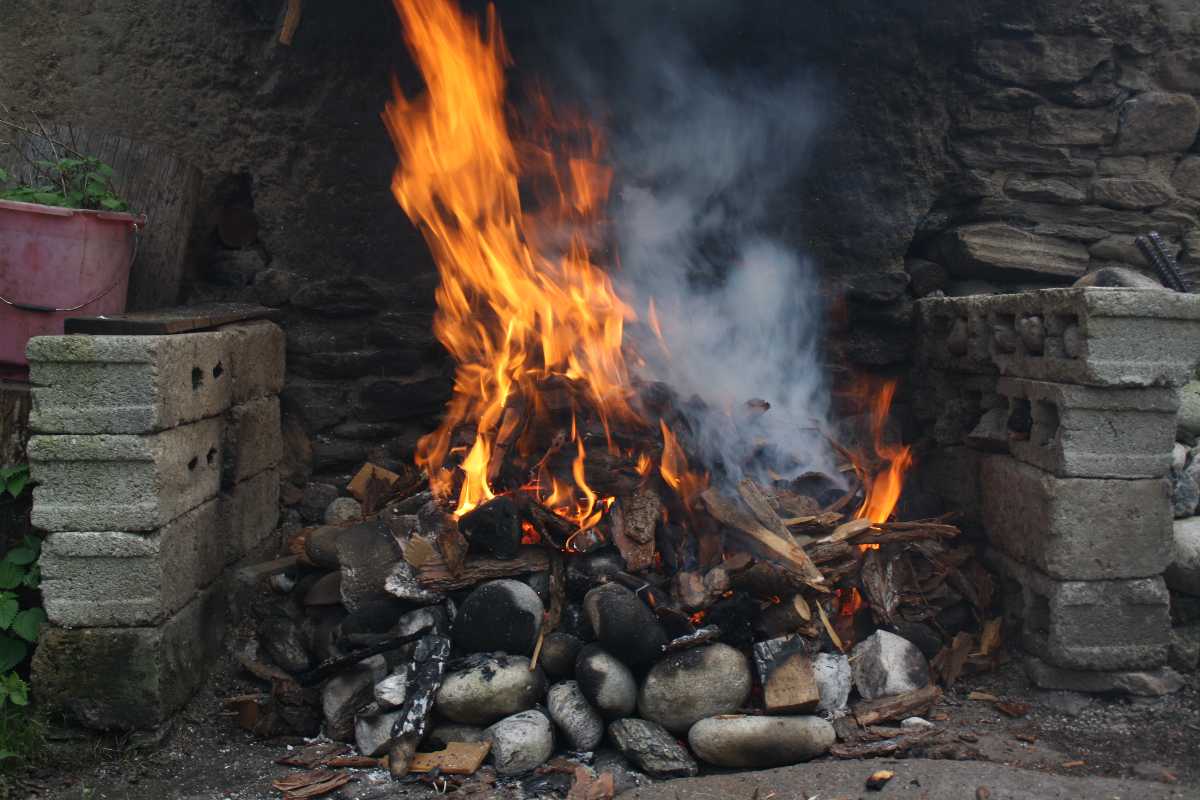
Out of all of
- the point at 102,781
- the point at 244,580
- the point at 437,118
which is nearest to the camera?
the point at 102,781

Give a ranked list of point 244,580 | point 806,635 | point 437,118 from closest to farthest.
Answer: point 806,635 < point 244,580 < point 437,118

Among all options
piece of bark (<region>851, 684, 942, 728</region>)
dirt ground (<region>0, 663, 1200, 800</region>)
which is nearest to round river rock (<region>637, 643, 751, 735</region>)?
dirt ground (<region>0, 663, 1200, 800</region>)

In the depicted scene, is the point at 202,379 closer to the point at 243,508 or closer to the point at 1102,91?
the point at 243,508

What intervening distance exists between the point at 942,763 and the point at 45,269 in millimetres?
4314

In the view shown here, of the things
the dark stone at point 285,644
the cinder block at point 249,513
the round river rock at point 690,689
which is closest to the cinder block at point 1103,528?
the round river rock at point 690,689

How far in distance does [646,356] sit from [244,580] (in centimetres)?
246

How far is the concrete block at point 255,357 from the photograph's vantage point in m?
4.77

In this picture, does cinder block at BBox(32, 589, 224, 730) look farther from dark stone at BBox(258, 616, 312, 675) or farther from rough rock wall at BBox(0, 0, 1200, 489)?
rough rock wall at BBox(0, 0, 1200, 489)

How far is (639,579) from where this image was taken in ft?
14.5

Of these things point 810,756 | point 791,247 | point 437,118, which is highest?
point 437,118

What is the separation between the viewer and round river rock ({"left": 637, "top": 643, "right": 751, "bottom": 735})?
3.97m

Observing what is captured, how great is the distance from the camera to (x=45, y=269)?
14.5 ft

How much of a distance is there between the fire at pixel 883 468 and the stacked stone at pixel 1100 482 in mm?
Answer: 867

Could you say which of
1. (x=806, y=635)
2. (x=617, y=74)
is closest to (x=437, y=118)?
(x=617, y=74)
